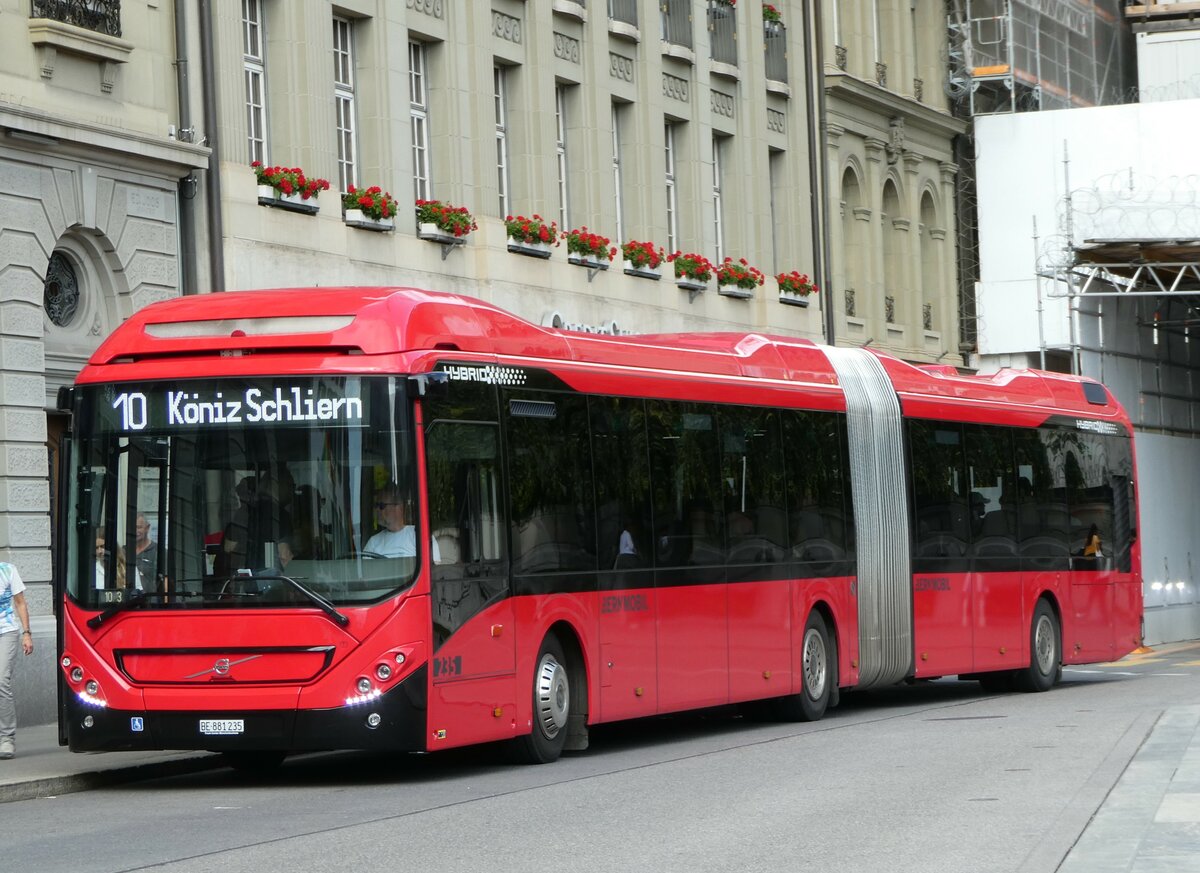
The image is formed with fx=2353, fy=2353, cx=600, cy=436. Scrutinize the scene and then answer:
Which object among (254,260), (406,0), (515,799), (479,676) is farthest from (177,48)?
(515,799)

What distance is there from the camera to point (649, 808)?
42.0 ft

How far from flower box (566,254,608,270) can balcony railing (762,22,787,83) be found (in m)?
7.63

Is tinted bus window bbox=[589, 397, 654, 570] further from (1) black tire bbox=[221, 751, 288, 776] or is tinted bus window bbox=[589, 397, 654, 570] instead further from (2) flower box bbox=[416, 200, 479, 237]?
(2) flower box bbox=[416, 200, 479, 237]

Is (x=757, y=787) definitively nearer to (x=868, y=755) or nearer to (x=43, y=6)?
(x=868, y=755)

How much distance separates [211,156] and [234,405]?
9425 millimetres

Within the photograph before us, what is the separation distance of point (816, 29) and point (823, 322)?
5.02m

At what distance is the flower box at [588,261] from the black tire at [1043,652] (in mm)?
8804

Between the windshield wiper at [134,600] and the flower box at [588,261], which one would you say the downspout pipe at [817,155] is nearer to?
the flower box at [588,261]

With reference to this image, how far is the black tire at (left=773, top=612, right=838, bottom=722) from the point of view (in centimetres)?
2058

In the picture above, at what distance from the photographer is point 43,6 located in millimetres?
21109

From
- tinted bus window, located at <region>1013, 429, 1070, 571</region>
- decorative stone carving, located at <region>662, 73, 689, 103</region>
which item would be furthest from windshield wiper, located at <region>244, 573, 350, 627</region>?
decorative stone carving, located at <region>662, 73, 689, 103</region>

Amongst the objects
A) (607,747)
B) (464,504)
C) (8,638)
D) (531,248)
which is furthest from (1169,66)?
(8,638)

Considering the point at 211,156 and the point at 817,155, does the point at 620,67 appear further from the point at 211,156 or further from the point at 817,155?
the point at 211,156

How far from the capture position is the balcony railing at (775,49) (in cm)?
3841
